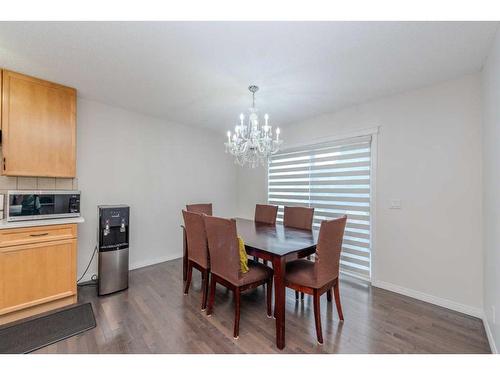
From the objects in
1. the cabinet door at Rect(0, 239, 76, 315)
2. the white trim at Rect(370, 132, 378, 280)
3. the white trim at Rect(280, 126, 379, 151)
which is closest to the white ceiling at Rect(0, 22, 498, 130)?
the white trim at Rect(280, 126, 379, 151)

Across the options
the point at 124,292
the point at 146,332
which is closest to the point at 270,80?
the point at 146,332

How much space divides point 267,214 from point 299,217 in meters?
0.56

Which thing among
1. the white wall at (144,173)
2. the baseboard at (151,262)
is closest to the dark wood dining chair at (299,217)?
the white wall at (144,173)

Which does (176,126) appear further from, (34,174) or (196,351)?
(196,351)

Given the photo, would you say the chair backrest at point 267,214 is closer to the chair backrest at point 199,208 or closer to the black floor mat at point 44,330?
the chair backrest at point 199,208

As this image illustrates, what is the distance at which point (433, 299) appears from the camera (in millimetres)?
2436

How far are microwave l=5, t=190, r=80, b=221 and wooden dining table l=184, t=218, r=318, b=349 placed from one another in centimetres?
196

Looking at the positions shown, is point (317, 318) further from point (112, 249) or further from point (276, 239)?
point (112, 249)

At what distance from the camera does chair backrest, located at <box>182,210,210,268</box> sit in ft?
7.64

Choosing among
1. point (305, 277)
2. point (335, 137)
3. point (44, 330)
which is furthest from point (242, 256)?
point (335, 137)

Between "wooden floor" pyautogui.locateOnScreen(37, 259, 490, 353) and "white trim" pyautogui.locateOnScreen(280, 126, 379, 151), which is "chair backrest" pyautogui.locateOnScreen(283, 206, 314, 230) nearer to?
"wooden floor" pyautogui.locateOnScreen(37, 259, 490, 353)

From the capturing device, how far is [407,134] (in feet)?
8.72
